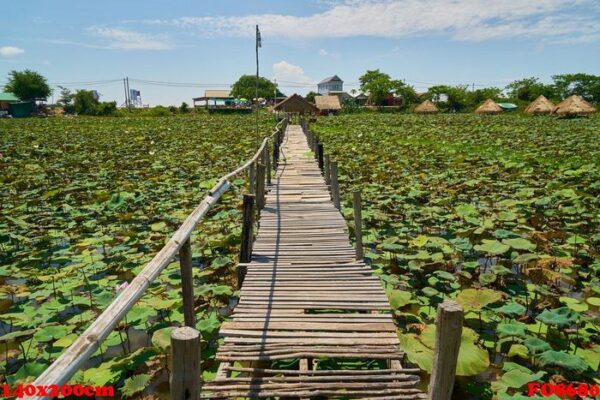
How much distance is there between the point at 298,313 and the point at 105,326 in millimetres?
2110

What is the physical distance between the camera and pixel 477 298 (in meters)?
3.49

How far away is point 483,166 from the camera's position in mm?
10961

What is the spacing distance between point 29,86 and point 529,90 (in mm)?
76481

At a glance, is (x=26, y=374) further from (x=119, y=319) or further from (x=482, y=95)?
(x=482, y=95)

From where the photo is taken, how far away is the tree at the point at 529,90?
2427 inches

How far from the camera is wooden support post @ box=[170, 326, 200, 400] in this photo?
4.69ft

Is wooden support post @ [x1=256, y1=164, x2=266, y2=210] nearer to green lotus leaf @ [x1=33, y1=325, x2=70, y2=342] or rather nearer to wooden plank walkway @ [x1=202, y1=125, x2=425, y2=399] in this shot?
wooden plank walkway @ [x1=202, y1=125, x2=425, y2=399]

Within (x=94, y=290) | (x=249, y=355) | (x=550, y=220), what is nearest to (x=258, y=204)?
(x=94, y=290)

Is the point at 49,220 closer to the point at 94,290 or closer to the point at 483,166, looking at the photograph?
the point at 94,290

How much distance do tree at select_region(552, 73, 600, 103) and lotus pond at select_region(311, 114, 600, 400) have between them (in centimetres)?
7003

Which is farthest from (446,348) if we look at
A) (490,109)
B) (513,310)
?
(490,109)

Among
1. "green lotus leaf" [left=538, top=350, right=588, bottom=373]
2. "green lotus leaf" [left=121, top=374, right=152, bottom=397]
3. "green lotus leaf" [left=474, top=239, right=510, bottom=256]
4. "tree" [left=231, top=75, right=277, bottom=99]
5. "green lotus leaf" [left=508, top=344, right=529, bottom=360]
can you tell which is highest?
"tree" [left=231, top=75, right=277, bottom=99]

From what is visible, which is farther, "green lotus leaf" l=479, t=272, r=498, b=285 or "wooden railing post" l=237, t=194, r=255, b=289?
"wooden railing post" l=237, t=194, r=255, b=289

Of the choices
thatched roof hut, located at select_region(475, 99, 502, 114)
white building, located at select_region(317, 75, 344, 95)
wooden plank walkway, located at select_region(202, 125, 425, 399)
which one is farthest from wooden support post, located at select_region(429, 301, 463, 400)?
white building, located at select_region(317, 75, 344, 95)
